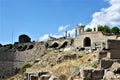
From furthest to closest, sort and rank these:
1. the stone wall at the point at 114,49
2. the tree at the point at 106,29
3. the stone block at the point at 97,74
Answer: the tree at the point at 106,29, the stone wall at the point at 114,49, the stone block at the point at 97,74

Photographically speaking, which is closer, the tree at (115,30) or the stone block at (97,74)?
the stone block at (97,74)

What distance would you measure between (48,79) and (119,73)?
409cm

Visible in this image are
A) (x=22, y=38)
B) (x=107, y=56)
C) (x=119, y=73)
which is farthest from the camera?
(x=22, y=38)

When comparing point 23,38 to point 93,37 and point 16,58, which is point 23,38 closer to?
point 16,58

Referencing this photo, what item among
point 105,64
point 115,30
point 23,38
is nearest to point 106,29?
point 115,30

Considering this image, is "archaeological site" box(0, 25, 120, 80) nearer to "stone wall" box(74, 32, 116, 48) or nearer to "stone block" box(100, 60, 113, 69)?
"stone wall" box(74, 32, 116, 48)

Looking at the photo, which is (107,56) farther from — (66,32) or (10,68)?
(66,32)

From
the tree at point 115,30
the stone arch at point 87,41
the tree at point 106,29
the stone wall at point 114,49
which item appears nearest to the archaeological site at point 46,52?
the stone arch at point 87,41

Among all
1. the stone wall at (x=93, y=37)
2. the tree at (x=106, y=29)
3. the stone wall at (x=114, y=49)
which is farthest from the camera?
the tree at (x=106, y=29)

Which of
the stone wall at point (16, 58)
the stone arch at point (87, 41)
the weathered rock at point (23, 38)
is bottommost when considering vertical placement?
the stone wall at point (16, 58)

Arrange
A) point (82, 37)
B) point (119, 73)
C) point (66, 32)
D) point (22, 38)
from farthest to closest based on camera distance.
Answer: point (22, 38)
point (66, 32)
point (82, 37)
point (119, 73)

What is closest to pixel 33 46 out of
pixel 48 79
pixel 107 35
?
pixel 107 35

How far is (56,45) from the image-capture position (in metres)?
69.6

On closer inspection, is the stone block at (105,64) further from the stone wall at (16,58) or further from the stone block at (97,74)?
the stone wall at (16,58)
